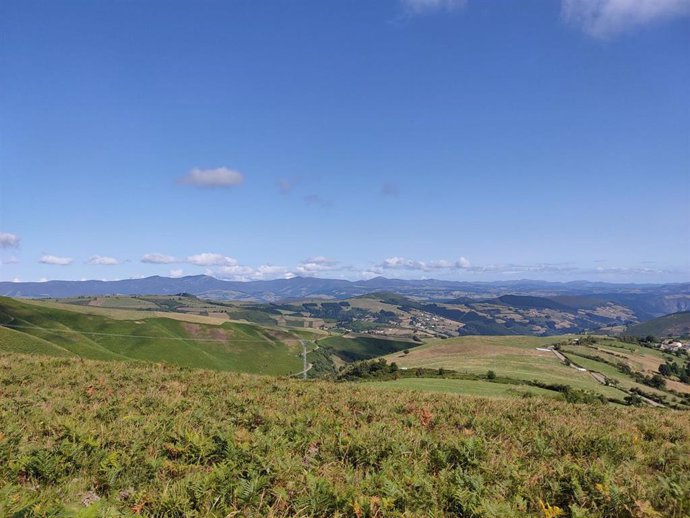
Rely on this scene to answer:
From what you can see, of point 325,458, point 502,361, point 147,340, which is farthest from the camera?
point 147,340

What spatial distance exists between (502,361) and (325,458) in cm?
9375

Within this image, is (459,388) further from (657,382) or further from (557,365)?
(657,382)

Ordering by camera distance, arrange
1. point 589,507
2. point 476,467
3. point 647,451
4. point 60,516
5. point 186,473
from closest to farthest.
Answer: point 60,516, point 589,507, point 186,473, point 476,467, point 647,451

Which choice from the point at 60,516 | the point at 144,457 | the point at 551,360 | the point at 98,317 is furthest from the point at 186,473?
the point at 98,317

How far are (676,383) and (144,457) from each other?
5019 inches

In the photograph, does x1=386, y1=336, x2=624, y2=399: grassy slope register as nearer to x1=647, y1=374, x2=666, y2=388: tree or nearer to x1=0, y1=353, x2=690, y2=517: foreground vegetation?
x1=647, y1=374, x2=666, y2=388: tree

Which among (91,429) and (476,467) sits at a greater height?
(91,429)

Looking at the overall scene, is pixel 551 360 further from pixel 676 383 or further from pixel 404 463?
pixel 404 463

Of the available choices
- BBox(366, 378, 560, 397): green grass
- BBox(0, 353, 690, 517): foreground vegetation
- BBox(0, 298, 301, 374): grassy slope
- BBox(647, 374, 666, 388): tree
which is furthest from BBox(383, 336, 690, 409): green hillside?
BBox(0, 298, 301, 374): grassy slope

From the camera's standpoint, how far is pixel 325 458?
8.59 m

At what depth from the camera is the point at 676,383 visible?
9988 cm

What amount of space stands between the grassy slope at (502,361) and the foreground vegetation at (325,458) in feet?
212

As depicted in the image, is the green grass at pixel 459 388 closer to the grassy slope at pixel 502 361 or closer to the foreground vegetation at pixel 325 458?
the foreground vegetation at pixel 325 458

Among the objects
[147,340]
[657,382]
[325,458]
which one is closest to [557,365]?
[657,382]
